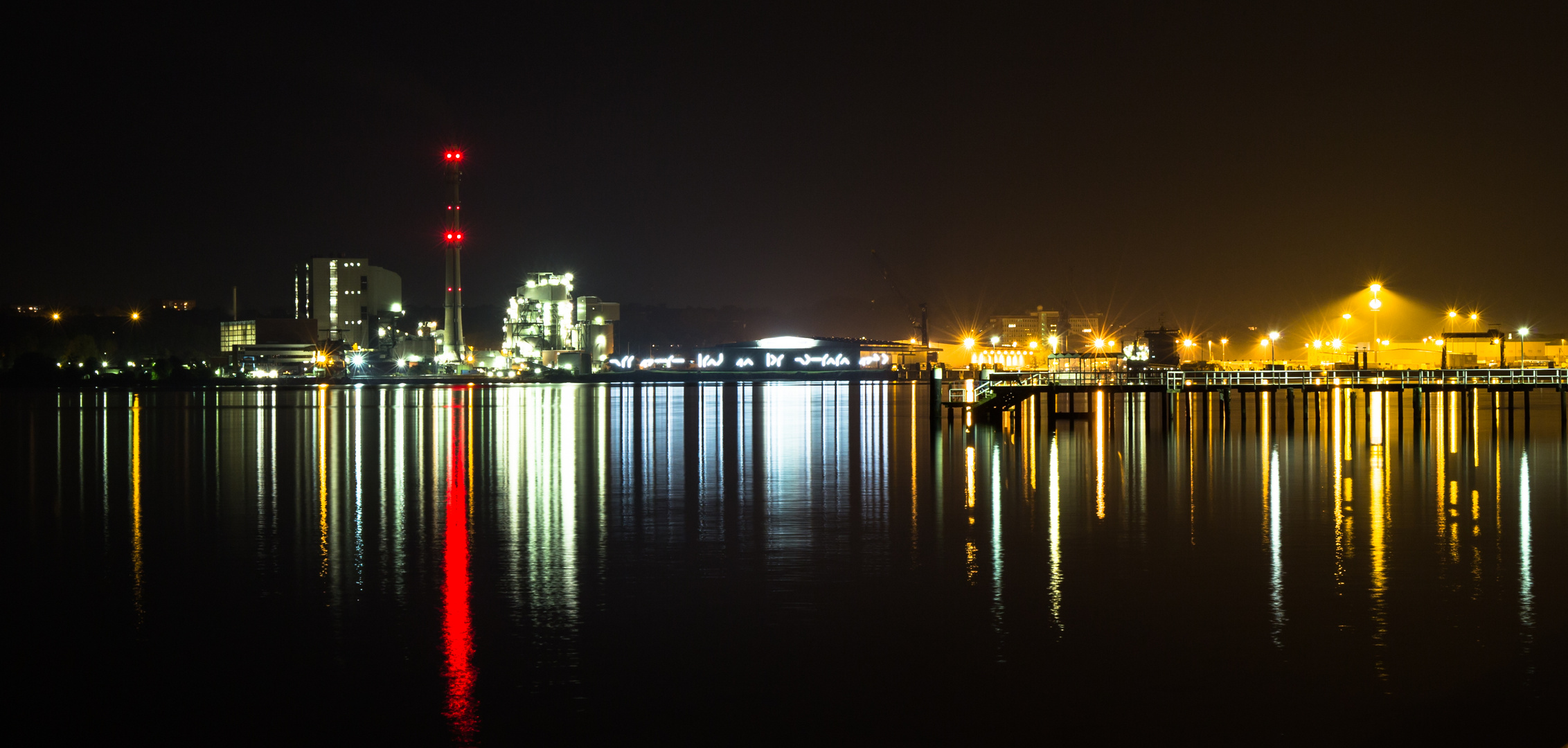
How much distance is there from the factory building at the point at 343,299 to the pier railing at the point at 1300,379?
5441 inches

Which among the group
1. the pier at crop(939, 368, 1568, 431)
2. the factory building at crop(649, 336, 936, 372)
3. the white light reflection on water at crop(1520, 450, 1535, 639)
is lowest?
the white light reflection on water at crop(1520, 450, 1535, 639)

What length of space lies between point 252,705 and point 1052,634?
7.84 meters

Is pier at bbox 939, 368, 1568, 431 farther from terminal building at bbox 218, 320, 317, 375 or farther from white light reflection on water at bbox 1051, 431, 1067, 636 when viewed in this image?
terminal building at bbox 218, 320, 317, 375

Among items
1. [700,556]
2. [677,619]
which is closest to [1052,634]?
[677,619]

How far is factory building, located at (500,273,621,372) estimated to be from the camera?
153m

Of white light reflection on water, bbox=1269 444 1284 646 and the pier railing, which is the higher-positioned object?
the pier railing

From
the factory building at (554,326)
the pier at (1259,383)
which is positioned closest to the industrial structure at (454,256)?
the factory building at (554,326)

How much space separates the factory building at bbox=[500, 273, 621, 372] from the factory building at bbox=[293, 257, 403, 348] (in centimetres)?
2525

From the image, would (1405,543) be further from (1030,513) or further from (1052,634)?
(1052,634)

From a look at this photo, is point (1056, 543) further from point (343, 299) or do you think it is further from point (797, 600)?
point (343, 299)

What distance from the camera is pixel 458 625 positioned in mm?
13055

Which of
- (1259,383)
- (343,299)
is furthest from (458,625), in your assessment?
(343,299)

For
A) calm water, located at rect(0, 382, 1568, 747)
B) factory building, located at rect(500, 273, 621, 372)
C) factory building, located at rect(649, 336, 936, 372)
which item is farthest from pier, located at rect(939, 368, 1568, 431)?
factory building, located at rect(649, 336, 936, 372)

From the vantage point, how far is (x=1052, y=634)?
12570mm
